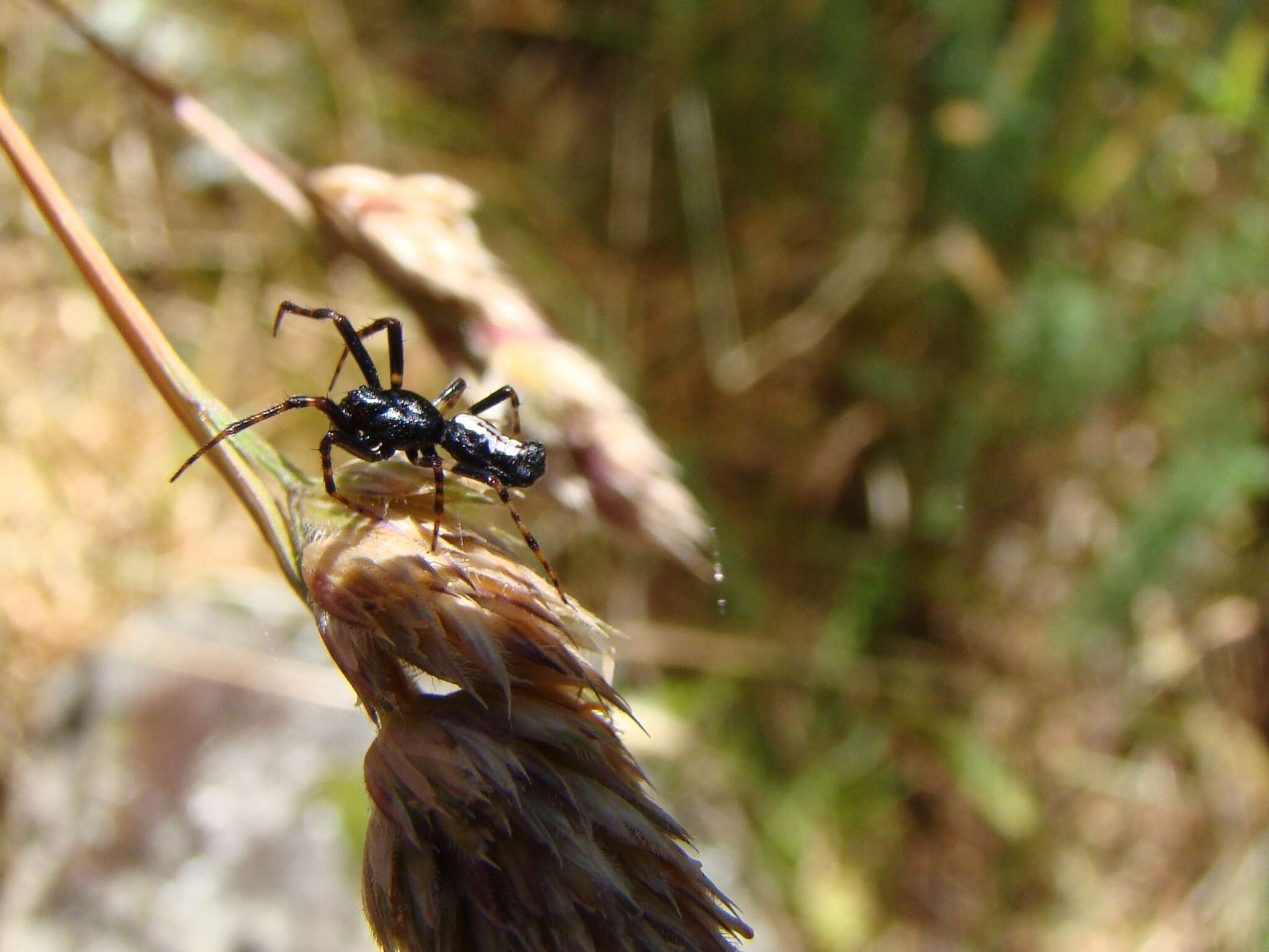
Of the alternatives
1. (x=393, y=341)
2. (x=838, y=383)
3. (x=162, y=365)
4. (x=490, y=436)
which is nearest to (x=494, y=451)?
(x=490, y=436)

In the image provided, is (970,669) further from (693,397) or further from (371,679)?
(371,679)

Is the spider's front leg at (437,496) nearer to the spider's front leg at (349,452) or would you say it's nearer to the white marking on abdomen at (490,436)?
the spider's front leg at (349,452)

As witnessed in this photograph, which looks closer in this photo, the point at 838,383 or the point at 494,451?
the point at 494,451

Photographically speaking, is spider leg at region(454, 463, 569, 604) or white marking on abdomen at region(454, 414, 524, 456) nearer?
spider leg at region(454, 463, 569, 604)

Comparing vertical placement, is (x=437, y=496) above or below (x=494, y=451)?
below

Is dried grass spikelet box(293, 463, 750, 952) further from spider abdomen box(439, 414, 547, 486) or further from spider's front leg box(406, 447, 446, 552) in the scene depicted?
spider abdomen box(439, 414, 547, 486)

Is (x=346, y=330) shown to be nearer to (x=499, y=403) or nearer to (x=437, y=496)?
(x=499, y=403)

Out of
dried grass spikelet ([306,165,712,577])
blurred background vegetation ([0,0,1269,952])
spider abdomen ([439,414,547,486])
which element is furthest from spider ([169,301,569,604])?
blurred background vegetation ([0,0,1269,952])

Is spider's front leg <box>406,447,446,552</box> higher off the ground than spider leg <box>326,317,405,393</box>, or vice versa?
spider leg <box>326,317,405,393</box>
